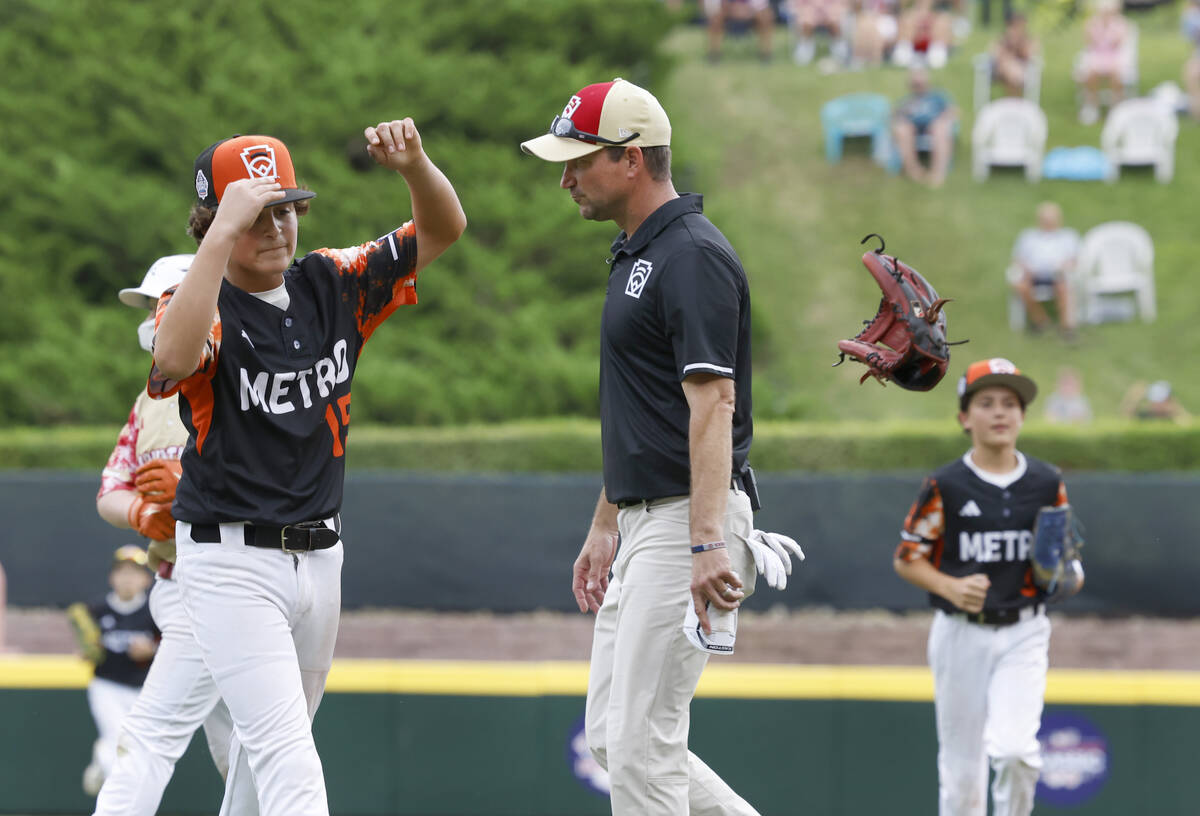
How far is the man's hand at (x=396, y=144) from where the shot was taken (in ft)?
12.4

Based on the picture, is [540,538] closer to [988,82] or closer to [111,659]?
[111,659]

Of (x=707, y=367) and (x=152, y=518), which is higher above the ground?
(x=707, y=367)

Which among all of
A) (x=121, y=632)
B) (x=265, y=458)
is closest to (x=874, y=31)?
(x=121, y=632)

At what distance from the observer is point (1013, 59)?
23172 mm

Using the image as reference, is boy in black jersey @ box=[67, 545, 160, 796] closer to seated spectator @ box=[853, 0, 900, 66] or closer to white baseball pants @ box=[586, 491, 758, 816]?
white baseball pants @ box=[586, 491, 758, 816]

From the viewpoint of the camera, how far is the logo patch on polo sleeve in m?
3.76

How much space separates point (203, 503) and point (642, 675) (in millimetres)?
1224

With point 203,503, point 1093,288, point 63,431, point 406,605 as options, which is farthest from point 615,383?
point 1093,288

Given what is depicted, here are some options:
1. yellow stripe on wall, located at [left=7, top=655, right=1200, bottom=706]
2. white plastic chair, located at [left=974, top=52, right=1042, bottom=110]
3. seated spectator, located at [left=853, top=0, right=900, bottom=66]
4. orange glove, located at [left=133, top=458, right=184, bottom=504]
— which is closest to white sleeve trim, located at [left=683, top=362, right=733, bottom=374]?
orange glove, located at [left=133, top=458, right=184, bottom=504]

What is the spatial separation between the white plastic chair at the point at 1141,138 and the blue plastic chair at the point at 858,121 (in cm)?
348

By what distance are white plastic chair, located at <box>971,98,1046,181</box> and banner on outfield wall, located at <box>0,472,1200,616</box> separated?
38.4 feet

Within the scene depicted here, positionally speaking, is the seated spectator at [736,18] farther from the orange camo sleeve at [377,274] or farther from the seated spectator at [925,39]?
the orange camo sleeve at [377,274]

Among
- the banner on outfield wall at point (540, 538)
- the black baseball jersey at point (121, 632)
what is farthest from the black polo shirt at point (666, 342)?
the banner on outfield wall at point (540, 538)

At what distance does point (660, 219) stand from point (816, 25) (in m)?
22.7
